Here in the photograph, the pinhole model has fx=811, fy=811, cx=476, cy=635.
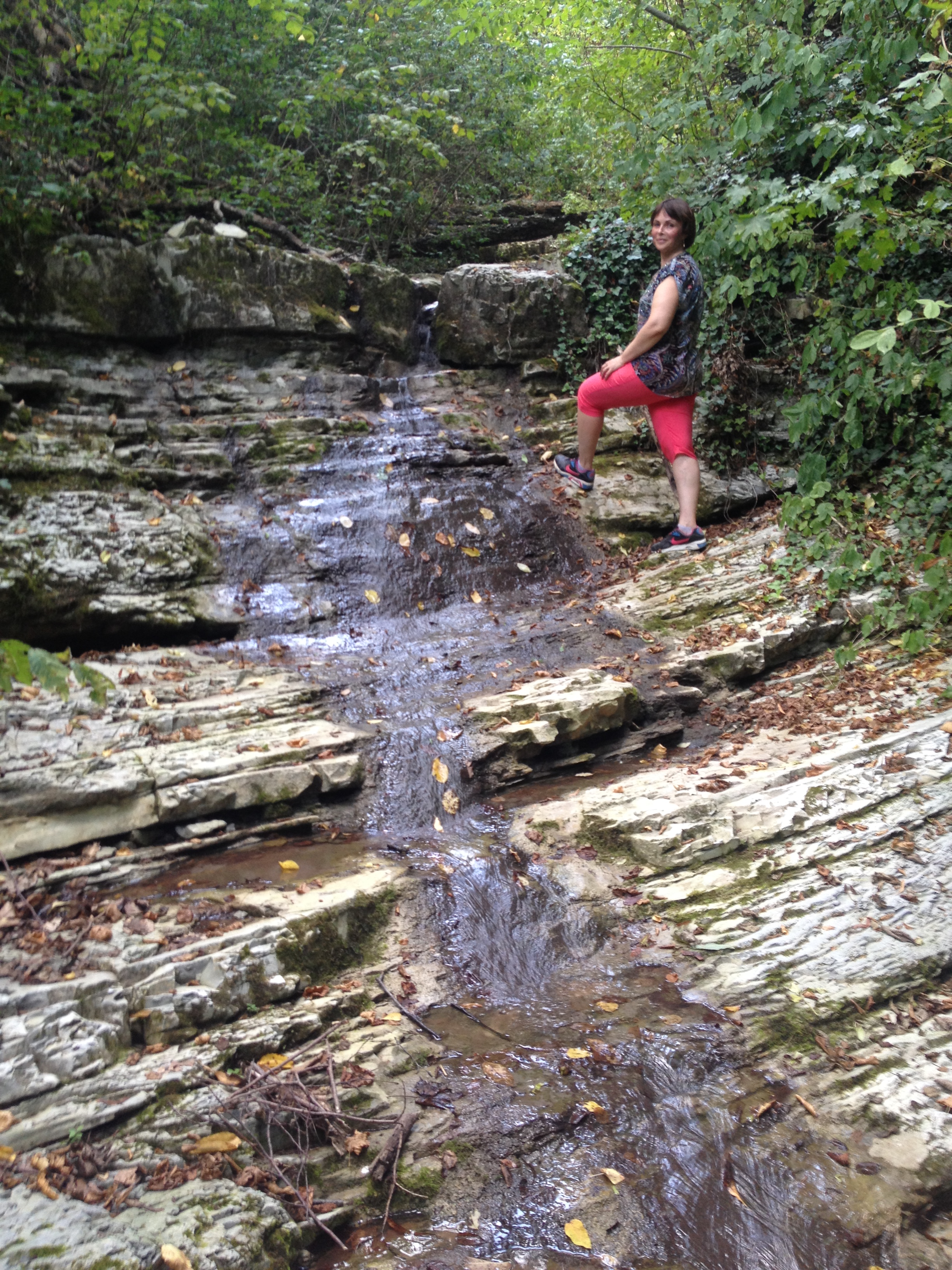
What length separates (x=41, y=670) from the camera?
208 centimetres

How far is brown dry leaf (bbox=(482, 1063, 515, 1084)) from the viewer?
2.83 m

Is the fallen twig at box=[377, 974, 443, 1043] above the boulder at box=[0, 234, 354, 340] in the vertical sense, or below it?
below

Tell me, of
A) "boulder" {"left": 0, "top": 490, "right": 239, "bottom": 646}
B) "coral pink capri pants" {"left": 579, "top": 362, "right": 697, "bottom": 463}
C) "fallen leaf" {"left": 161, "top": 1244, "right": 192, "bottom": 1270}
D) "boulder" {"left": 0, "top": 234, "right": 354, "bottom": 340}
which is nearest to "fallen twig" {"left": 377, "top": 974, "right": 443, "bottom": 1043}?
"fallen leaf" {"left": 161, "top": 1244, "right": 192, "bottom": 1270}

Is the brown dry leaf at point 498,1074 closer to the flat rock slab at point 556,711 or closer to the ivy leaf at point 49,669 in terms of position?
the ivy leaf at point 49,669

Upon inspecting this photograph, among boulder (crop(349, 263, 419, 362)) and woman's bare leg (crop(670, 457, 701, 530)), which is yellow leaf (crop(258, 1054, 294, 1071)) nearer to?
woman's bare leg (crop(670, 457, 701, 530))

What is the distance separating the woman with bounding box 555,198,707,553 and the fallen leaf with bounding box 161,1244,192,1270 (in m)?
5.16

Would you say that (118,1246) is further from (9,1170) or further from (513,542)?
(513,542)

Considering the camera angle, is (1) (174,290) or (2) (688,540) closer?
(2) (688,540)

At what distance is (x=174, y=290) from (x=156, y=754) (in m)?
6.43

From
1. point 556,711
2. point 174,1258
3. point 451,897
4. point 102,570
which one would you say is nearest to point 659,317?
point 556,711

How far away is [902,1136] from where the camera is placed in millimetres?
2576

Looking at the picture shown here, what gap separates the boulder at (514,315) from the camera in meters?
9.70

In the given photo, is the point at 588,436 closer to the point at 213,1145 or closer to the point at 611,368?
the point at 611,368

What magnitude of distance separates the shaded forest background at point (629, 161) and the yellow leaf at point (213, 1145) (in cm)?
360
